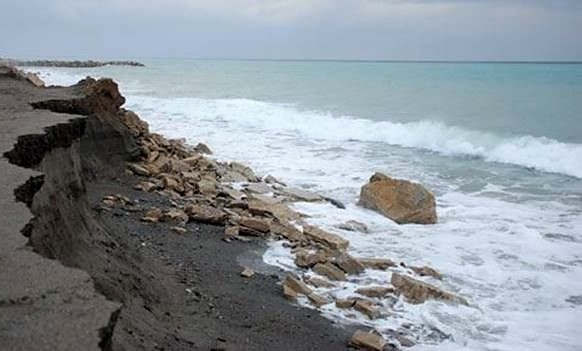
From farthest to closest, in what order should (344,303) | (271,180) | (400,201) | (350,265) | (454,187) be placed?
(454,187)
(271,180)
(400,201)
(350,265)
(344,303)

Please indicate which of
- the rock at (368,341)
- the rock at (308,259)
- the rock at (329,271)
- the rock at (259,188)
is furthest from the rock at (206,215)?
the rock at (368,341)

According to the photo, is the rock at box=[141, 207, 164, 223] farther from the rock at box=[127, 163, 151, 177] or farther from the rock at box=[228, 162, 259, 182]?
the rock at box=[228, 162, 259, 182]

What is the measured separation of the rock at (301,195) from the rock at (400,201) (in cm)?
87

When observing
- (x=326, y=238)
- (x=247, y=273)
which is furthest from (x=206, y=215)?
(x=247, y=273)

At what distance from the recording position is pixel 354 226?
957 cm

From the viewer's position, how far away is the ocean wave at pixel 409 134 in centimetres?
1864

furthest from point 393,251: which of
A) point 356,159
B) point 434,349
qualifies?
point 356,159

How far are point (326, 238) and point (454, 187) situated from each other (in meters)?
6.30

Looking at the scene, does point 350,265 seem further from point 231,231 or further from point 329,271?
point 231,231

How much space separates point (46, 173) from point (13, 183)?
84cm

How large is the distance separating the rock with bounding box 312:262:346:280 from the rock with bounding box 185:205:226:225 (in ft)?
5.90

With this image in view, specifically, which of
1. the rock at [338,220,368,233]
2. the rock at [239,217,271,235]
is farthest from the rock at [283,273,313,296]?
the rock at [338,220,368,233]

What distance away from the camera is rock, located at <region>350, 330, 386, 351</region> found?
540 centimetres

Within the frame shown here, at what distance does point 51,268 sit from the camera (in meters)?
3.11
